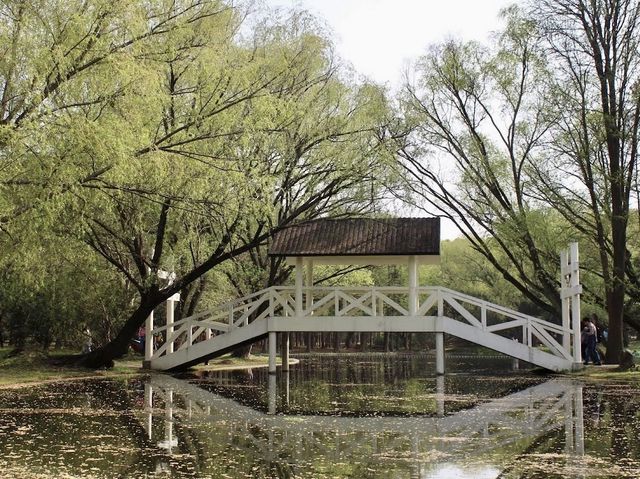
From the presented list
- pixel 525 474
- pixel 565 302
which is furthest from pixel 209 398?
pixel 565 302

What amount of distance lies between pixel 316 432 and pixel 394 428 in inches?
41.9

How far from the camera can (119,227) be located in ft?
67.1

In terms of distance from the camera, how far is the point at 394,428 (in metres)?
9.74

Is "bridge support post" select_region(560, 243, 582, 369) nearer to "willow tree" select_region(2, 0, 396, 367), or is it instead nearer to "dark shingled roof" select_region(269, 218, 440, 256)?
"dark shingled roof" select_region(269, 218, 440, 256)

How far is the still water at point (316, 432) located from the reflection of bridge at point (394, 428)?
0.02 meters

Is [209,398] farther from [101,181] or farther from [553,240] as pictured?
[553,240]

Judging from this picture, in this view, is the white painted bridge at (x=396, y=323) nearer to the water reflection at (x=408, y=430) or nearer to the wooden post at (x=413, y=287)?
the wooden post at (x=413, y=287)

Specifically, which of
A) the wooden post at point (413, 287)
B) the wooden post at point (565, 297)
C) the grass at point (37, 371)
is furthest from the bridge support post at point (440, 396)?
the grass at point (37, 371)

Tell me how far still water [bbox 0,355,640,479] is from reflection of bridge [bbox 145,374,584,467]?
20 mm

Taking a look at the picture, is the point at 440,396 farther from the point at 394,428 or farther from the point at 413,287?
the point at 413,287

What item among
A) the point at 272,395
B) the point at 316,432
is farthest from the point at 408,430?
the point at 272,395

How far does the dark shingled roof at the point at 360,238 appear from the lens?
2081 cm

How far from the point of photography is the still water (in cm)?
684

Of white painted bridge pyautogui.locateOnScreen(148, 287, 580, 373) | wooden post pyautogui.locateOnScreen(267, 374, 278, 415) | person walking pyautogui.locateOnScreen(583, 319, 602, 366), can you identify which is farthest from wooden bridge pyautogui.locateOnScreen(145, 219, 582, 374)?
wooden post pyautogui.locateOnScreen(267, 374, 278, 415)
